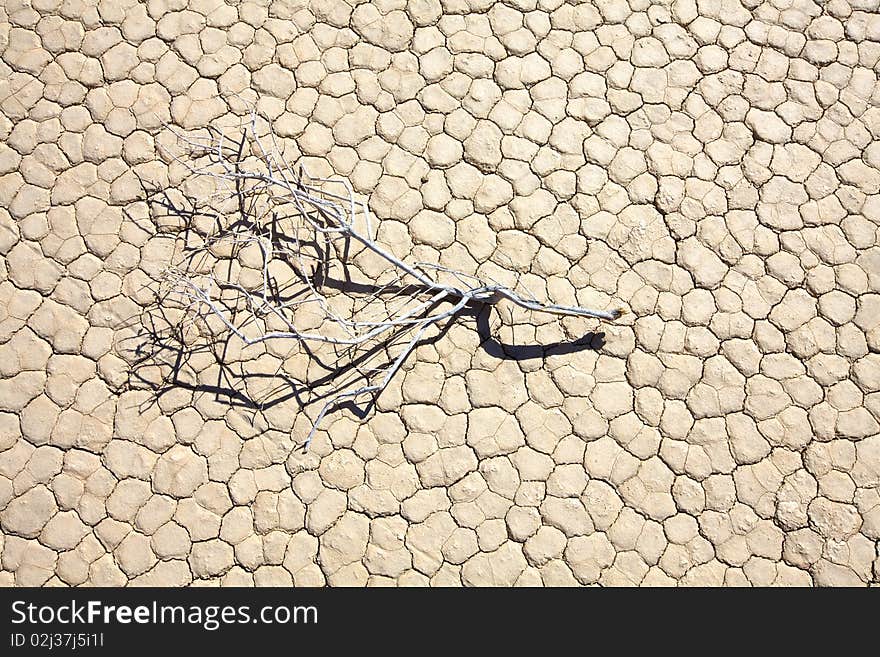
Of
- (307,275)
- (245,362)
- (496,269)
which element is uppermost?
(496,269)

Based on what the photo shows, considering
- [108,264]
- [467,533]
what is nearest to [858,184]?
[467,533]

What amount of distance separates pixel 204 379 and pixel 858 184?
3312mm

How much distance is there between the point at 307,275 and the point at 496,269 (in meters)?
0.92

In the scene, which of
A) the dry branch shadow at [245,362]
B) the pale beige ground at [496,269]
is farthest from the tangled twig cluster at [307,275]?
the pale beige ground at [496,269]

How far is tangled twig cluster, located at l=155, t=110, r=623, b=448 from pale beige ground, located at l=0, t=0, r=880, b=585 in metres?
0.13

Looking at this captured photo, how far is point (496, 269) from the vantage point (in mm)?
3814

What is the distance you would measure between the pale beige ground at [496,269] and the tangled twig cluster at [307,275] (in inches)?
5.1

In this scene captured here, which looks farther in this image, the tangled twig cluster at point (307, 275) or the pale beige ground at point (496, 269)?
the tangled twig cluster at point (307, 275)

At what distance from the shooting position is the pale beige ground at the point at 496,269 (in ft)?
11.4

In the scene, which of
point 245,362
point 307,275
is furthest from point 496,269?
point 245,362

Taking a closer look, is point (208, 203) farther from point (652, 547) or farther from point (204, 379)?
point (652, 547)

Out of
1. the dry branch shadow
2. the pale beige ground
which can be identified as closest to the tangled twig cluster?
the dry branch shadow

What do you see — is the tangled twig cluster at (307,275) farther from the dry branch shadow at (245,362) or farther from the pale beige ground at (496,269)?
the pale beige ground at (496,269)

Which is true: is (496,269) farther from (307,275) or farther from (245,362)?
(245,362)
